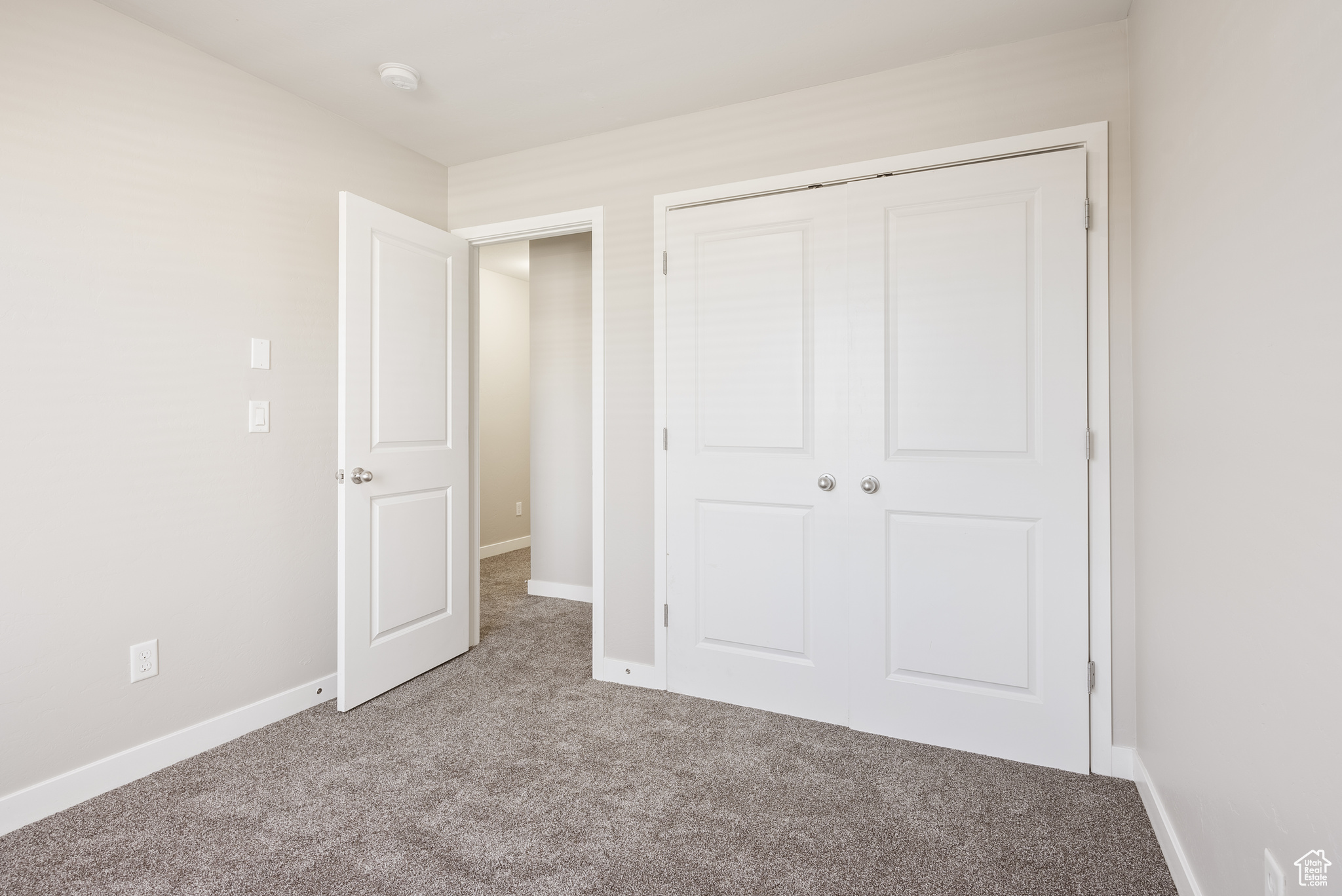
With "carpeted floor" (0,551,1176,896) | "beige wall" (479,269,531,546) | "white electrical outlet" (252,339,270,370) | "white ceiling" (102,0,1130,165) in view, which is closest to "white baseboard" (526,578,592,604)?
"beige wall" (479,269,531,546)

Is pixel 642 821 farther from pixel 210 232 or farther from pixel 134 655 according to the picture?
pixel 210 232

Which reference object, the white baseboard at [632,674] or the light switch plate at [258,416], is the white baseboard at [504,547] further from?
the light switch plate at [258,416]

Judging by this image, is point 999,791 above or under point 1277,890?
under

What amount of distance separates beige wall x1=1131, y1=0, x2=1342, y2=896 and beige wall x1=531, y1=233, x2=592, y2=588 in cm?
311

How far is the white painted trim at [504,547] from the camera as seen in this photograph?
546cm

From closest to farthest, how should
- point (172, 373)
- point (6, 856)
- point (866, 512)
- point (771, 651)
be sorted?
point (6, 856) < point (172, 373) < point (866, 512) < point (771, 651)

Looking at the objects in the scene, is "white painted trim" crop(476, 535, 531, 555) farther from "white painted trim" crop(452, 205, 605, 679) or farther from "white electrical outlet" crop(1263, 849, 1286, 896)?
"white electrical outlet" crop(1263, 849, 1286, 896)

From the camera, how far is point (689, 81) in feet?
7.84

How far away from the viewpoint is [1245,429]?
116cm

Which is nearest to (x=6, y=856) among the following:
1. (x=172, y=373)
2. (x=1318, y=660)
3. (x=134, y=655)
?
(x=134, y=655)

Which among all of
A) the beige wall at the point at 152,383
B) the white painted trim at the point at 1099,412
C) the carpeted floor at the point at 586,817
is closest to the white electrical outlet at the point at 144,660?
the beige wall at the point at 152,383

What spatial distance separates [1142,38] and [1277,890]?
2.14m

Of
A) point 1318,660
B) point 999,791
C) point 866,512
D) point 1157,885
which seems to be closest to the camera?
point 1318,660

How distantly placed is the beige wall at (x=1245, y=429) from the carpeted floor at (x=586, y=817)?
38 centimetres
